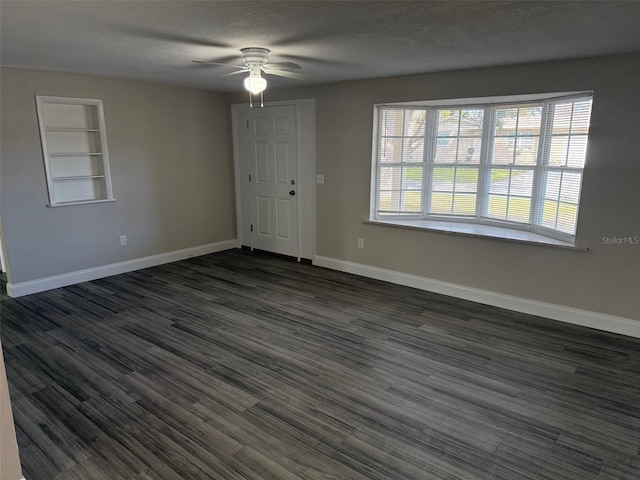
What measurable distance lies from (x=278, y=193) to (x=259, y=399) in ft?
11.8

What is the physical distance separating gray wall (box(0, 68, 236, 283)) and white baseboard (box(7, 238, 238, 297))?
6 cm

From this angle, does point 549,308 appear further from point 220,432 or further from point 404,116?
point 220,432

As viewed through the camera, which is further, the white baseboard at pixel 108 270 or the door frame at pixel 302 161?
the door frame at pixel 302 161

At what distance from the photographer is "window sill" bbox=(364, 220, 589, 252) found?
12.8 ft

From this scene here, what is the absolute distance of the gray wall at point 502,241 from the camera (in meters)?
3.41

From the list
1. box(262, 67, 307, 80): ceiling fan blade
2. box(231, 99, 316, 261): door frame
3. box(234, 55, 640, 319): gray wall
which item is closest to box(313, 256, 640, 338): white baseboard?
box(234, 55, 640, 319): gray wall

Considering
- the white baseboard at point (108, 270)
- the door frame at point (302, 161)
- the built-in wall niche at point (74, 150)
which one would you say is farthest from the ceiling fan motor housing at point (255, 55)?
the white baseboard at point (108, 270)

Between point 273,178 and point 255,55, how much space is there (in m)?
2.83

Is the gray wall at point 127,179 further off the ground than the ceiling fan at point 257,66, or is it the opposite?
the ceiling fan at point 257,66

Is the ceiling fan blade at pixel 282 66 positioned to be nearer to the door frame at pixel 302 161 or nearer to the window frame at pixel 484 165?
the window frame at pixel 484 165

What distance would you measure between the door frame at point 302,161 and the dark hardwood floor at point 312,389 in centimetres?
140

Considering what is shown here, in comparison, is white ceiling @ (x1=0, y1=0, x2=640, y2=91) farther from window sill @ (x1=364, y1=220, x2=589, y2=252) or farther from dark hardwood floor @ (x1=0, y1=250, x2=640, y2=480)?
dark hardwood floor @ (x1=0, y1=250, x2=640, y2=480)

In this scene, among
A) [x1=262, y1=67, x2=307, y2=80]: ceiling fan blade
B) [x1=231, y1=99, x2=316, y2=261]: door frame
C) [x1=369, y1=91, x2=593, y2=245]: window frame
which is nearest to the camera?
[x1=262, y1=67, x2=307, y2=80]: ceiling fan blade

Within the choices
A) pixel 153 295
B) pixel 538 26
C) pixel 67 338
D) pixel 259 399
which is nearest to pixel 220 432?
pixel 259 399
